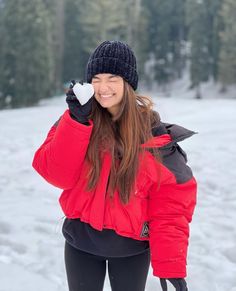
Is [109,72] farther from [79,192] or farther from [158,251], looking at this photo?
[158,251]

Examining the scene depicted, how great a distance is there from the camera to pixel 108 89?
2.15 meters

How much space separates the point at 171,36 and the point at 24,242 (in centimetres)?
4688

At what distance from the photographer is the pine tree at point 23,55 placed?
31672 millimetres

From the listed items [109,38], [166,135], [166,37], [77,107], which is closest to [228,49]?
[109,38]

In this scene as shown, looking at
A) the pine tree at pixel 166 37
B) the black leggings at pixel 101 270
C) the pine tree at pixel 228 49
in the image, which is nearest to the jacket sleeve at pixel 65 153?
the black leggings at pixel 101 270

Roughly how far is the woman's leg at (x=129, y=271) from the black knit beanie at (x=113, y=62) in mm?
915

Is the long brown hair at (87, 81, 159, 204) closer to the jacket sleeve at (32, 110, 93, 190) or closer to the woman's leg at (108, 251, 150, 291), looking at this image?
the jacket sleeve at (32, 110, 93, 190)

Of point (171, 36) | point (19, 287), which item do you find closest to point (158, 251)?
point (19, 287)

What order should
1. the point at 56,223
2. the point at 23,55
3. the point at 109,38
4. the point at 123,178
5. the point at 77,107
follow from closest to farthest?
the point at 77,107, the point at 123,178, the point at 56,223, the point at 23,55, the point at 109,38

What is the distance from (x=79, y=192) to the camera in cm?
218

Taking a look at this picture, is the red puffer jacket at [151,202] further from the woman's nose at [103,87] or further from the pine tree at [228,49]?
the pine tree at [228,49]

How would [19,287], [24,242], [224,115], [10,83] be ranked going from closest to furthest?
[19,287] → [24,242] → [224,115] → [10,83]

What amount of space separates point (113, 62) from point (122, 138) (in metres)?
0.38

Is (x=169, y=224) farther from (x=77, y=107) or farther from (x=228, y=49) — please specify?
(x=228, y=49)
